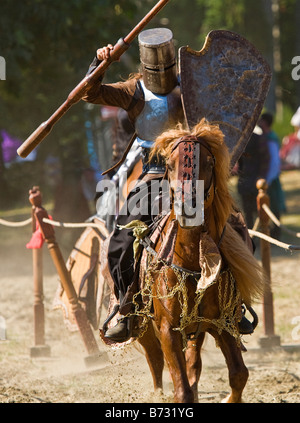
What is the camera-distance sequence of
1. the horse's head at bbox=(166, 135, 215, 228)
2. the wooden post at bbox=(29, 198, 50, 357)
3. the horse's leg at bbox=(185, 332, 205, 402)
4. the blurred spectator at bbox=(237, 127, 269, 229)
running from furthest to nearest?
the blurred spectator at bbox=(237, 127, 269, 229) < the wooden post at bbox=(29, 198, 50, 357) < the horse's leg at bbox=(185, 332, 205, 402) < the horse's head at bbox=(166, 135, 215, 228)

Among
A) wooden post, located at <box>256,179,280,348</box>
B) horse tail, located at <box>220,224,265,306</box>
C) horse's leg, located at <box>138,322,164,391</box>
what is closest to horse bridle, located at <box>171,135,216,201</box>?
horse tail, located at <box>220,224,265,306</box>

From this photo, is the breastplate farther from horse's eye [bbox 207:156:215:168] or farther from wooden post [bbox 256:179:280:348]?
wooden post [bbox 256:179:280:348]

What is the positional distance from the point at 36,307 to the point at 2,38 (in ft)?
20.8

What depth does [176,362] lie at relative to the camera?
524 cm

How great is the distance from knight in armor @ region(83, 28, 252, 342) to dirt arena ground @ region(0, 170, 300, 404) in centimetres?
65

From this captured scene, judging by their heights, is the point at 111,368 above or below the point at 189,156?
below

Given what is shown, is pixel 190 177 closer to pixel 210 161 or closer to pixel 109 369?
pixel 210 161

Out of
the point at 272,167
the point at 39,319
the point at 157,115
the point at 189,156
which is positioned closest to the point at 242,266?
the point at 189,156

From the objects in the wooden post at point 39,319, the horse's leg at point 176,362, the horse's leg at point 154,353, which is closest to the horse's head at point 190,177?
the horse's leg at point 176,362

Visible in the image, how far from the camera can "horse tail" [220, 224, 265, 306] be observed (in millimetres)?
5332

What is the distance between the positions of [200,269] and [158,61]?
160 cm

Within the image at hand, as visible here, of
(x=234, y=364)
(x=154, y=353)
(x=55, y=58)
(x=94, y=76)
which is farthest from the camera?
(x=55, y=58)

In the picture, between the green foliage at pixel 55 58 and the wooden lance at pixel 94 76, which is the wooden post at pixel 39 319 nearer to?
the wooden lance at pixel 94 76

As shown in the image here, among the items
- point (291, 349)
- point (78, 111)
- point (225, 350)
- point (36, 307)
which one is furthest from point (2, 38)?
point (225, 350)
